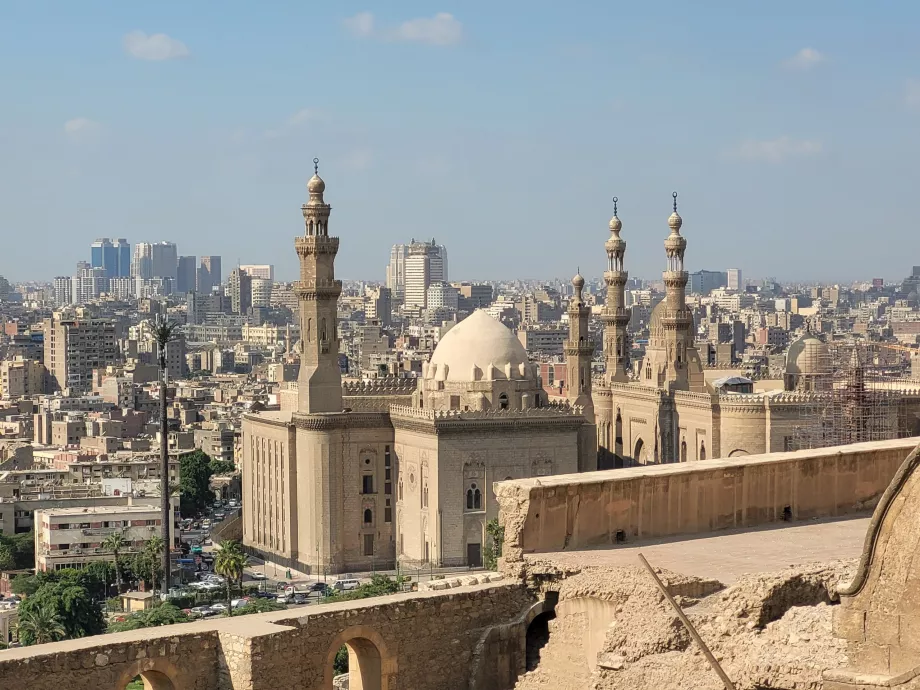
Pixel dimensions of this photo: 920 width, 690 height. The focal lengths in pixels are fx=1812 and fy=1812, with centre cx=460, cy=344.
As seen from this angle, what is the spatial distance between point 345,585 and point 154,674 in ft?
86.8

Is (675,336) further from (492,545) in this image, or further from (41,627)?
(41,627)

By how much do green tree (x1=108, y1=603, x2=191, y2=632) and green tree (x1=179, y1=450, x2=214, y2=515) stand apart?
1982 centimetres

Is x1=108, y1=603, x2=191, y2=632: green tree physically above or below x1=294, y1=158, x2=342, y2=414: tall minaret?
below

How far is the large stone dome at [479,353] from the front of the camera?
116 feet

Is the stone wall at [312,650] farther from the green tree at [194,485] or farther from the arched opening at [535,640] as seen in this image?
the green tree at [194,485]

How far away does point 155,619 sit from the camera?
Answer: 28375 millimetres

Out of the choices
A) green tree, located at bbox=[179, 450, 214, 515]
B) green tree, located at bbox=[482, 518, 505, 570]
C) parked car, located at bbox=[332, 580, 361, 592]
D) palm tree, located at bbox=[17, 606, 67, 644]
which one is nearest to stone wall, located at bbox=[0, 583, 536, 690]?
palm tree, located at bbox=[17, 606, 67, 644]

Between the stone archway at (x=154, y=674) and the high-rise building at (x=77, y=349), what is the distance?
10220cm

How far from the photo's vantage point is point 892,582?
5.61 metres

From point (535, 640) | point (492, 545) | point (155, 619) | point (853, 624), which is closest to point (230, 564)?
point (492, 545)

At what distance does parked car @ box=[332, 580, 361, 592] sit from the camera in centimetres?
3366

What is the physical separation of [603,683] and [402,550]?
2900 cm

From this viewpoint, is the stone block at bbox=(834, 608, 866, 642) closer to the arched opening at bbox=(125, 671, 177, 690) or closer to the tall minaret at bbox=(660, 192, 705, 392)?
the arched opening at bbox=(125, 671, 177, 690)

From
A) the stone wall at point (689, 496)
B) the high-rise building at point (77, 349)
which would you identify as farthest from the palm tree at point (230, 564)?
the high-rise building at point (77, 349)
